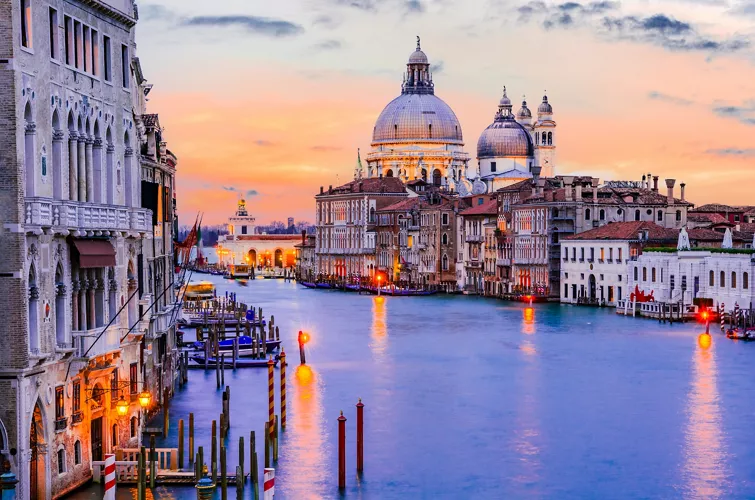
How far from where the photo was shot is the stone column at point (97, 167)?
43.5 ft

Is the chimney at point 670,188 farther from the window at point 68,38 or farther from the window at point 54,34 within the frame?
the window at point 54,34

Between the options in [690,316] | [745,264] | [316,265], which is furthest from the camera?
[316,265]

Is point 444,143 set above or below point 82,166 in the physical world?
above

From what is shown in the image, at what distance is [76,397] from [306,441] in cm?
613

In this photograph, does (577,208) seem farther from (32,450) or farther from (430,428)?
(32,450)

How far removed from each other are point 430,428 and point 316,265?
66981 millimetres

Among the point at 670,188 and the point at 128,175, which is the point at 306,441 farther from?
the point at 670,188

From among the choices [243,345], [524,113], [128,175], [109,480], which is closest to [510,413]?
[128,175]

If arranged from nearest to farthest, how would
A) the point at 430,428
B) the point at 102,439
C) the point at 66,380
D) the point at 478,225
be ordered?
the point at 66,380 → the point at 102,439 → the point at 430,428 → the point at 478,225

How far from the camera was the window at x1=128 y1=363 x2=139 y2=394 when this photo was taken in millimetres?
14367

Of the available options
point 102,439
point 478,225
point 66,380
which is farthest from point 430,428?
point 478,225

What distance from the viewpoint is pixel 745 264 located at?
37500 mm

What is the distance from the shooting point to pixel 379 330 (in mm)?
39500

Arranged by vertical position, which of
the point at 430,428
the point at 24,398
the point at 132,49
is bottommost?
the point at 430,428
